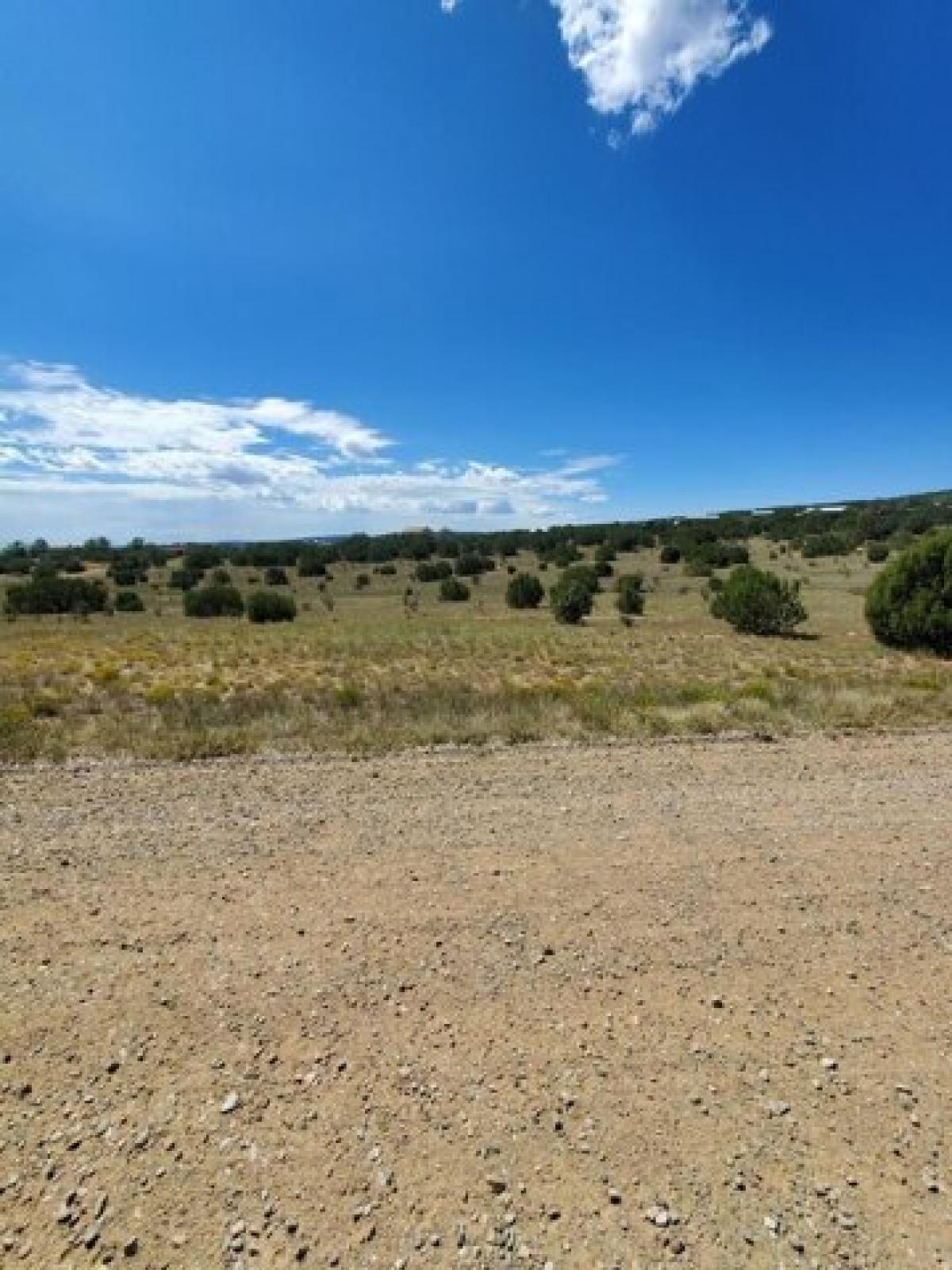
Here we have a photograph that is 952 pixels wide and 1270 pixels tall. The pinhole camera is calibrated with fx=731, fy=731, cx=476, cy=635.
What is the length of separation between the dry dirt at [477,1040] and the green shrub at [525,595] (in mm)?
43657

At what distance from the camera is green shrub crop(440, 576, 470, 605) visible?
5741cm

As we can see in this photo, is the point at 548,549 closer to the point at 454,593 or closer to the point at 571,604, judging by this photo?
the point at 454,593

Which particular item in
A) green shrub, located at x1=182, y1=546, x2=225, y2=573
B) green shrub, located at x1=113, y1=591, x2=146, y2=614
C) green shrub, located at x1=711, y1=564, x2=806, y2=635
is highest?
green shrub, located at x1=182, y1=546, x2=225, y2=573

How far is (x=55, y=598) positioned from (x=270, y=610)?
2103cm

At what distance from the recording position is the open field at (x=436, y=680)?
10703 mm

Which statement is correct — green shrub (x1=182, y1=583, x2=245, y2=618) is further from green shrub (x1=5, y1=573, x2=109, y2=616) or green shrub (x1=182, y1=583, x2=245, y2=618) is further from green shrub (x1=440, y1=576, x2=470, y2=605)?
green shrub (x1=440, y1=576, x2=470, y2=605)

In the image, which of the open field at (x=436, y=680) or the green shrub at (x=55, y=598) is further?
the green shrub at (x=55, y=598)

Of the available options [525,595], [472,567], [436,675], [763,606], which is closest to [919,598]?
[763,606]

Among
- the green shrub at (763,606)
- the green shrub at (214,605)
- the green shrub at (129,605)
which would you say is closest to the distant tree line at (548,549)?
the green shrub at (129,605)

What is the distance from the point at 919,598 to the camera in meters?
24.5

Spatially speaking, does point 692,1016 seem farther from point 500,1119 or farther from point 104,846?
point 104,846

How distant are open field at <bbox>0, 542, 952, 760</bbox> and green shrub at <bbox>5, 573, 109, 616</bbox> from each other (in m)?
6.31

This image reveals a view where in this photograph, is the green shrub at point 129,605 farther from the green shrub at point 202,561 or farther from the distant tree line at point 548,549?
the green shrub at point 202,561

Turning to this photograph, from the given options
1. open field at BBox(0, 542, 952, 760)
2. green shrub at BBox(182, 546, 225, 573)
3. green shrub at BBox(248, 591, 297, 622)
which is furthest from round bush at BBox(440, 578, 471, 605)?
green shrub at BBox(182, 546, 225, 573)
